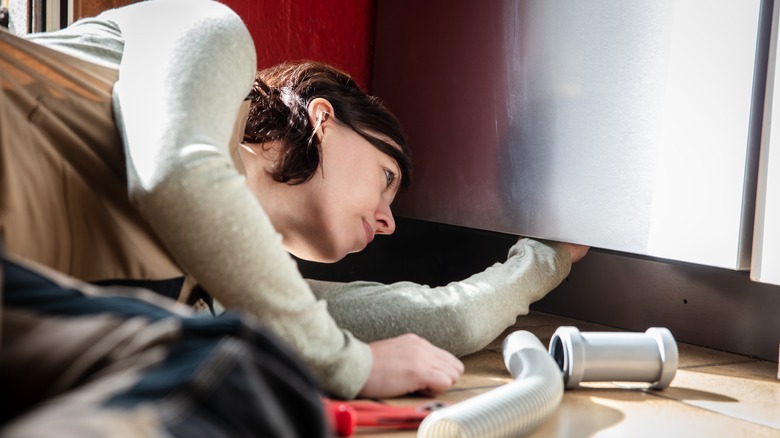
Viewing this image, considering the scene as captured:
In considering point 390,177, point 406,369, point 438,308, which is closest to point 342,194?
point 390,177

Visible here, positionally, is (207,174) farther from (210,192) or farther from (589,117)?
(589,117)

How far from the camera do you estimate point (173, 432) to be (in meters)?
0.41

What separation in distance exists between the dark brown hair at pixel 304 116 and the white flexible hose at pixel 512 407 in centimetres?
42

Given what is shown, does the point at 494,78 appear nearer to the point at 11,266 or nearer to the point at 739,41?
the point at 739,41

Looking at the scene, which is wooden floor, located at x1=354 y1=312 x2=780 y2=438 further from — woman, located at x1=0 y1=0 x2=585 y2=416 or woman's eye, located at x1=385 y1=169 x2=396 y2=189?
woman's eye, located at x1=385 y1=169 x2=396 y2=189

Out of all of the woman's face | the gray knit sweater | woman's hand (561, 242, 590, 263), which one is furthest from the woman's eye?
woman's hand (561, 242, 590, 263)

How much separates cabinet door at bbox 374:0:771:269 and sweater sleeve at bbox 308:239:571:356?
0.68ft

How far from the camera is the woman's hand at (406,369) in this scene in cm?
92

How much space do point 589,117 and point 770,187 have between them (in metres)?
0.33

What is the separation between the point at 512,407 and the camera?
31.7 inches

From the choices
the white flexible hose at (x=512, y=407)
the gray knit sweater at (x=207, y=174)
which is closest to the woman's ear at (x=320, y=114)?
the gray knit sweater at (x=207, y=174)

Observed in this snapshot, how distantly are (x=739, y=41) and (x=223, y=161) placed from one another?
2.60 ft

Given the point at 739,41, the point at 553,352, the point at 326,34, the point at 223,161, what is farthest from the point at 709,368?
the point at 326,34

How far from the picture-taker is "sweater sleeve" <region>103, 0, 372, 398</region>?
780 millimetres
